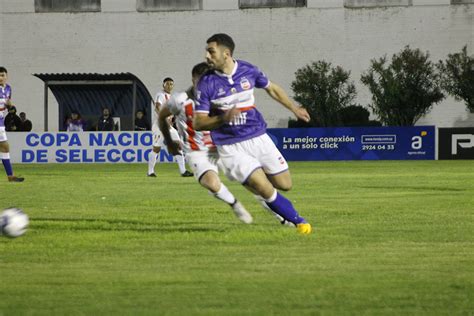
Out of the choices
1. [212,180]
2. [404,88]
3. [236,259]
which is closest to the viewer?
[236,259]

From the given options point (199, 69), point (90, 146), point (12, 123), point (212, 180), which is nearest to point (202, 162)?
point (212, 180)

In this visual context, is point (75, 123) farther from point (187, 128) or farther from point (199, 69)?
point (199, 69)

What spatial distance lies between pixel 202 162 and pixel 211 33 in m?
40.1

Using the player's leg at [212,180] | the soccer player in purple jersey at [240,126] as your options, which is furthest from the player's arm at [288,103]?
the player's leg at [212,180]

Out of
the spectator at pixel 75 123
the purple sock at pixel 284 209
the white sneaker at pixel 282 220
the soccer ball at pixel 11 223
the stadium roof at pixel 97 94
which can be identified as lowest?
the spectator at pixel 75 123

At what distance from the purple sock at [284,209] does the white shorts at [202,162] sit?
4.38 feet

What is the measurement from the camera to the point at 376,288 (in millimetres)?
7359

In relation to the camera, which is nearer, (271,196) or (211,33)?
(271,196)

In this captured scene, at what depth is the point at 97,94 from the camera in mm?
48219

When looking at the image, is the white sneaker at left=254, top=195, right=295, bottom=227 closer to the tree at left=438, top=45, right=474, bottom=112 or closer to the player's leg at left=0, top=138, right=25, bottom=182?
the player's leg at left=0, top=138, right=25, bottom=182

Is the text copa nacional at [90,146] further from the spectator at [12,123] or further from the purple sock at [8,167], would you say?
the purple sock at [8,167]

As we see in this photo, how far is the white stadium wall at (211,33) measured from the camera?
51.3 m

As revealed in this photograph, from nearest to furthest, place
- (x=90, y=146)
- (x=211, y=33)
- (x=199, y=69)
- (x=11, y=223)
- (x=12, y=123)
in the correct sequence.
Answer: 1. (x=11, y=223)
2. (x=199, y=69)
3. (x=90, y=146)
4. (x=12, y=123)
5. (x=211, y=33)

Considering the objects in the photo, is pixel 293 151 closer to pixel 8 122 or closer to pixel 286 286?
pixel 8 122
